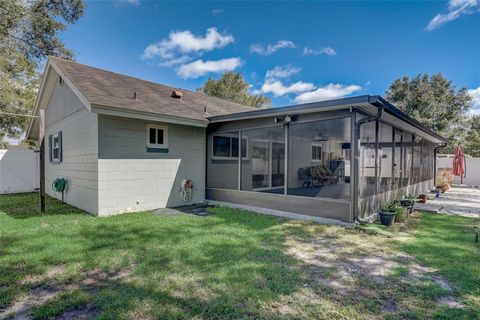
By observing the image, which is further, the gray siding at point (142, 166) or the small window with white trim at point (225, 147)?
the small window with white trim at point (225, 147)

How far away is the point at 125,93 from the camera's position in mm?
7629

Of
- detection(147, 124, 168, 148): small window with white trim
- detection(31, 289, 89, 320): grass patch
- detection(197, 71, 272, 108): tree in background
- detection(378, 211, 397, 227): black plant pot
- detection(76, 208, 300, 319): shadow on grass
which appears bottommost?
detection(31, 289, 89, 320): grass patch

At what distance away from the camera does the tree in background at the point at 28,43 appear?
45.8 ft

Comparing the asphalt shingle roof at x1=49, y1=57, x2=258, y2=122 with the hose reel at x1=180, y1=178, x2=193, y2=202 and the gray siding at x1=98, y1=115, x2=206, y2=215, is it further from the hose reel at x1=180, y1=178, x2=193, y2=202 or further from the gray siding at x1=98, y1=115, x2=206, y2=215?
the hose reel at x1=180, y1=178, x2=193, y2=202

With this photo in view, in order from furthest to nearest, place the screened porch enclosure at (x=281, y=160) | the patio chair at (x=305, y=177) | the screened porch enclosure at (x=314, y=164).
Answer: the patio chair at (x=305, y=177)
the screened porch enclosure at (x=281, y=160)
the screened porch enclosure at (x=314, y=164)

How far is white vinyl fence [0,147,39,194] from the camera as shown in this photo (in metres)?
11.0

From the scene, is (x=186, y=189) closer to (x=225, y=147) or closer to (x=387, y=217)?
(x=225, y=147)

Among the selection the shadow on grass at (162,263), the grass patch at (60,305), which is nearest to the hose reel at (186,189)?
the shadow on grass at (162,263)

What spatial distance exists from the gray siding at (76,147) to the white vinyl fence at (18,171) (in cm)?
243

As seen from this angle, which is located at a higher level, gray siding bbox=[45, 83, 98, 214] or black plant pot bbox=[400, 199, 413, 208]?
gray siding bbox=[45, 83, 98, 214]

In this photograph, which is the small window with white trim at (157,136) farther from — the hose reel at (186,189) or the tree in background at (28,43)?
the tree in background at (28,43)

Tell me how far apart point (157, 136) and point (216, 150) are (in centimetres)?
201

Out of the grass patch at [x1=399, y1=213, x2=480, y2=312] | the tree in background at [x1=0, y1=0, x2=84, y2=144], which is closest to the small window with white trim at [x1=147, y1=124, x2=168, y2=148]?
the grass patch at [x1=399, y1=213, x2=480, y2=312]

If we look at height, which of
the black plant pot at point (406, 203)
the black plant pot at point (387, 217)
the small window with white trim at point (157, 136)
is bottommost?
the black plant pot at point (387, 217)
